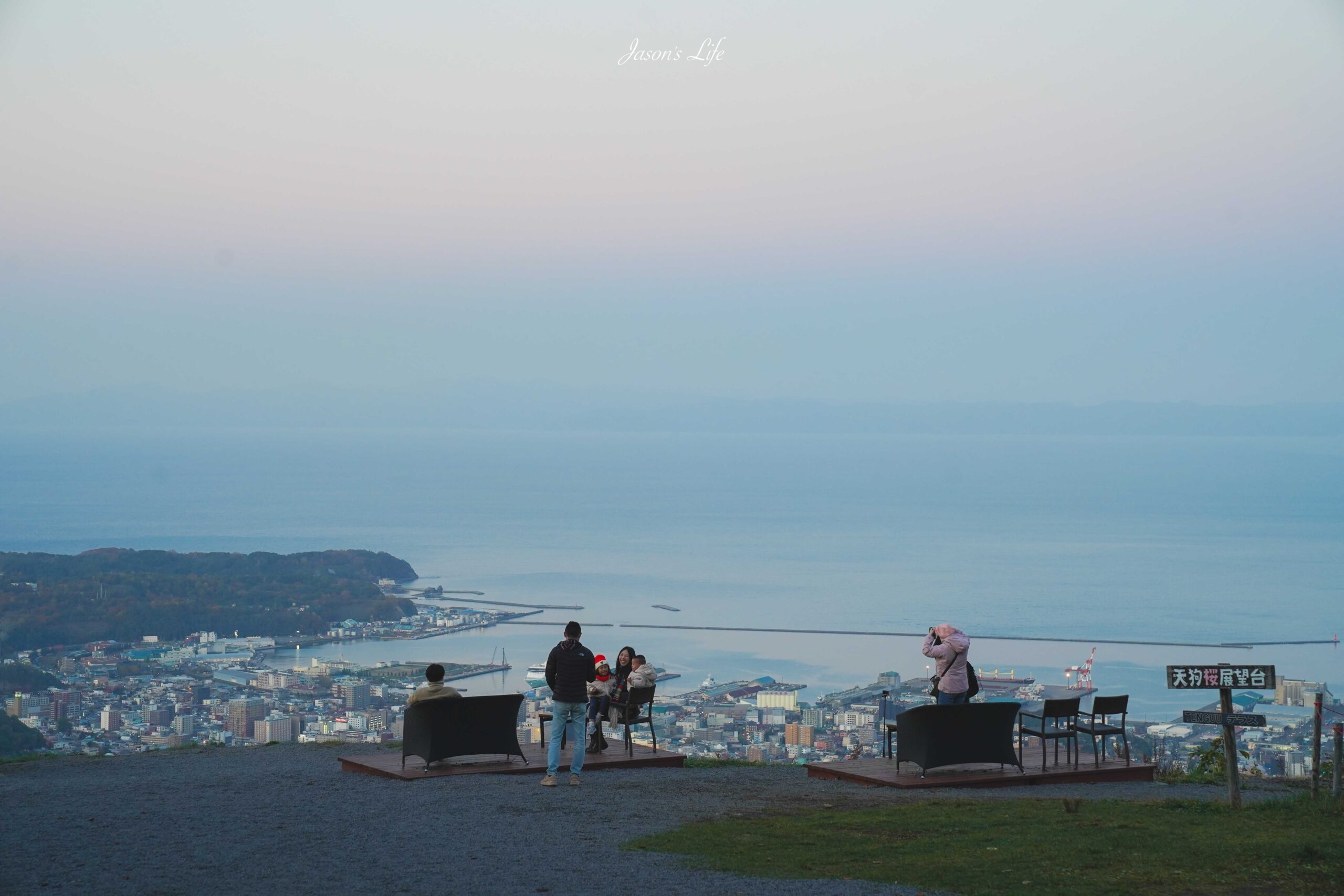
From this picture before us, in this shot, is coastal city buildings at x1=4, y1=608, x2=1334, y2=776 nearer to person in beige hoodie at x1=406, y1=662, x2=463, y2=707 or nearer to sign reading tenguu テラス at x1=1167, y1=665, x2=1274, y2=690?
person in beige hoodie at x1=406, y1=662, x2=463, y2=707

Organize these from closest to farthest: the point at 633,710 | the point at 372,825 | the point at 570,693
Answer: the point at 372,825
the point at 570,693
the point at 633,710

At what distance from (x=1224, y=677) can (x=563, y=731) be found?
15.7ft

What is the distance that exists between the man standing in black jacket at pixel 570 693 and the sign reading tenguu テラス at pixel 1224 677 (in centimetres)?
411

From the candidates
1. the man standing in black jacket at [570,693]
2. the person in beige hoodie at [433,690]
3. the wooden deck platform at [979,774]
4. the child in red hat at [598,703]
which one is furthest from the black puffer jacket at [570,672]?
the wooden deck platform at [979,774]

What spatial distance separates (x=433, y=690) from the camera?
1015 cm

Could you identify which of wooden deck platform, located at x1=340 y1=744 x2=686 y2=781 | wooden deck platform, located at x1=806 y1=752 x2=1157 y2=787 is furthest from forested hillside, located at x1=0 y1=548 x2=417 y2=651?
wooden deck platform, located at x1=806 y1=752 x2=1157 y2=787

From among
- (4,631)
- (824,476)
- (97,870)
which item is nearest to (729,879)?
(97,870)

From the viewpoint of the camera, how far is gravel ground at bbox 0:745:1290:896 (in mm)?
6090

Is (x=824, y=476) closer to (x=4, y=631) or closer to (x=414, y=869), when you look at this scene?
(x=4, y=631)

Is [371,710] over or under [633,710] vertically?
under

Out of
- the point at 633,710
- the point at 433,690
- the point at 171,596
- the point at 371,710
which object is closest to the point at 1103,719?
the point at 633,710

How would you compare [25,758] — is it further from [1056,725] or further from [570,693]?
[1056,725]

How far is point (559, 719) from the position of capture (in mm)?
9648

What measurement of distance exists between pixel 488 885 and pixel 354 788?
3.50 m
